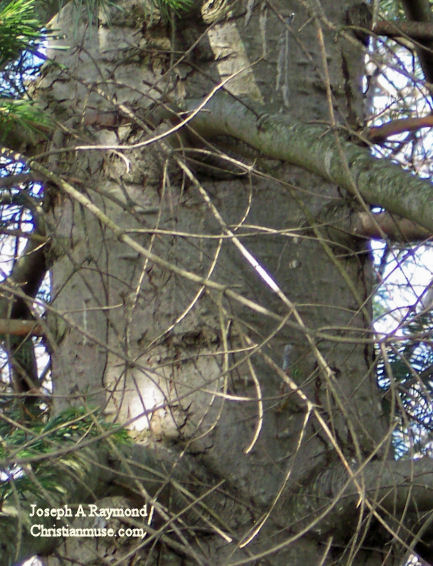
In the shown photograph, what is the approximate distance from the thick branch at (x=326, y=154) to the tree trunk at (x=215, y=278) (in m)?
0.05

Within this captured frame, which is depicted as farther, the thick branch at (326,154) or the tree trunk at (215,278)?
the tree trunk at (215,278)

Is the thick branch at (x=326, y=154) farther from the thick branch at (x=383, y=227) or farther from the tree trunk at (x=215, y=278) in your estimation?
the thick branch at (x=383, y=227)

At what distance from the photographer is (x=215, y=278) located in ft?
4.53

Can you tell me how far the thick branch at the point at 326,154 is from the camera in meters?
1.00

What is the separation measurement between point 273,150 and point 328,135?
0.37ft

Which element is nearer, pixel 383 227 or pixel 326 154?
pixel 326 154

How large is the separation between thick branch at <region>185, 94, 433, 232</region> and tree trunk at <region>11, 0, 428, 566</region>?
0.16ft

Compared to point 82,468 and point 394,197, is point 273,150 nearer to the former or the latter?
point 394,197

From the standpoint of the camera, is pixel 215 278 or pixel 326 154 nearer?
pixel 326 154

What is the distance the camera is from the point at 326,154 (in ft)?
3.71

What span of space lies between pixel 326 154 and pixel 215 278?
34 centimetres

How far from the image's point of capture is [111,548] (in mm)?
1271

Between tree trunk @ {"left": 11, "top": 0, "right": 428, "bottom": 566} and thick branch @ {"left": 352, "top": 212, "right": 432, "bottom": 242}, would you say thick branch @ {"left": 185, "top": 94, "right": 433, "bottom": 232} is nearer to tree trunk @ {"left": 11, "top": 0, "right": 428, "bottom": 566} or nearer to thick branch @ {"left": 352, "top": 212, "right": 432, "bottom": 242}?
tree trunk @ {"left": 11, "top": 0, "right": 428, "bottom": 566}

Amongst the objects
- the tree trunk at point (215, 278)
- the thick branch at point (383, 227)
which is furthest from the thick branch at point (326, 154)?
the thick branch at point (383, 227)
